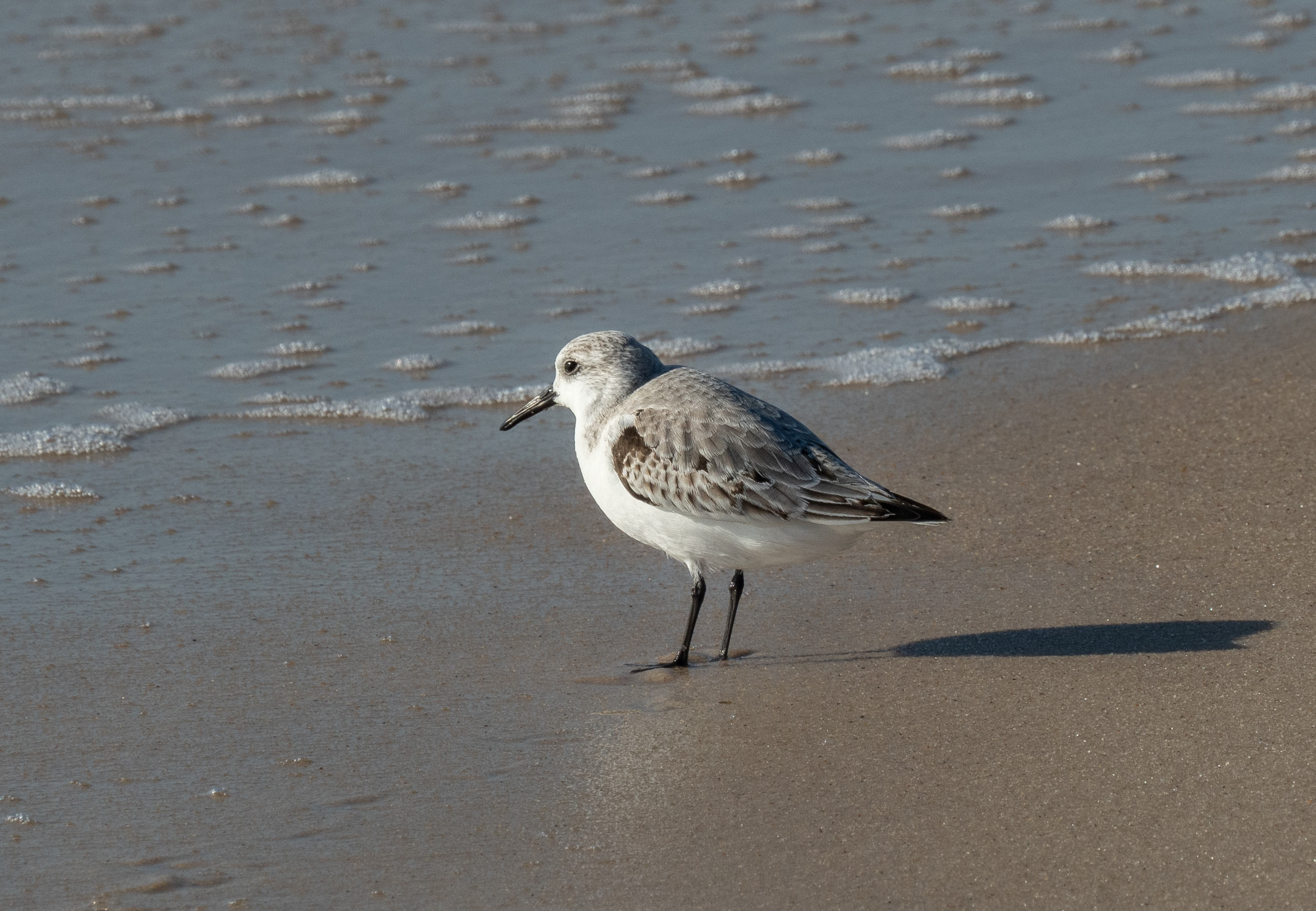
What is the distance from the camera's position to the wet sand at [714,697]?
3.79 m

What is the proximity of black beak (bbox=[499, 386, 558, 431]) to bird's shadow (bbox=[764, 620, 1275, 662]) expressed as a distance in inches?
48.5

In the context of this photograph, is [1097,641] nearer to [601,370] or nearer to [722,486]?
[722,486]

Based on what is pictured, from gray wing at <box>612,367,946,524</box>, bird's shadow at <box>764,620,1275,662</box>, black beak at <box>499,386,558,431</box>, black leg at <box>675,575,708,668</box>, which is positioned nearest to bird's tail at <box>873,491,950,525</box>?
gray wing at <box>612,367,946,524</box>

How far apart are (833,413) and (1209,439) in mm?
1608

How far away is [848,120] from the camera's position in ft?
38.4

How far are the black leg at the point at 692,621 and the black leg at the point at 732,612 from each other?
3.8 inches

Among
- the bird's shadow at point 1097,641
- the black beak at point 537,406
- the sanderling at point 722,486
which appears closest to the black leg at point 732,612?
the sanderling at point 722,486

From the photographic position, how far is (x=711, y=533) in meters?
4.89

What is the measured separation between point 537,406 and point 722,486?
1007 millimetres

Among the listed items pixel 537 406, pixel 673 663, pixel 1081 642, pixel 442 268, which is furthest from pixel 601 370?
pixel 442 268

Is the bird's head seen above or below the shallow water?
above

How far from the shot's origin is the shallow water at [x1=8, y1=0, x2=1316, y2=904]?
16.3ft

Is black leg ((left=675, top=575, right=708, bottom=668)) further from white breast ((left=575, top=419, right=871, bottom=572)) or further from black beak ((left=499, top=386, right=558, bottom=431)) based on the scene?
black beak ((left=499, top=386, right=558, bottom=431))

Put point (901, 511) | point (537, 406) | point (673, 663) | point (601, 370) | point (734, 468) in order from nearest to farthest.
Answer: point (901, 511) < point (734, 468) < point (673, 663) < point (601, 370) < point (537, 406)
